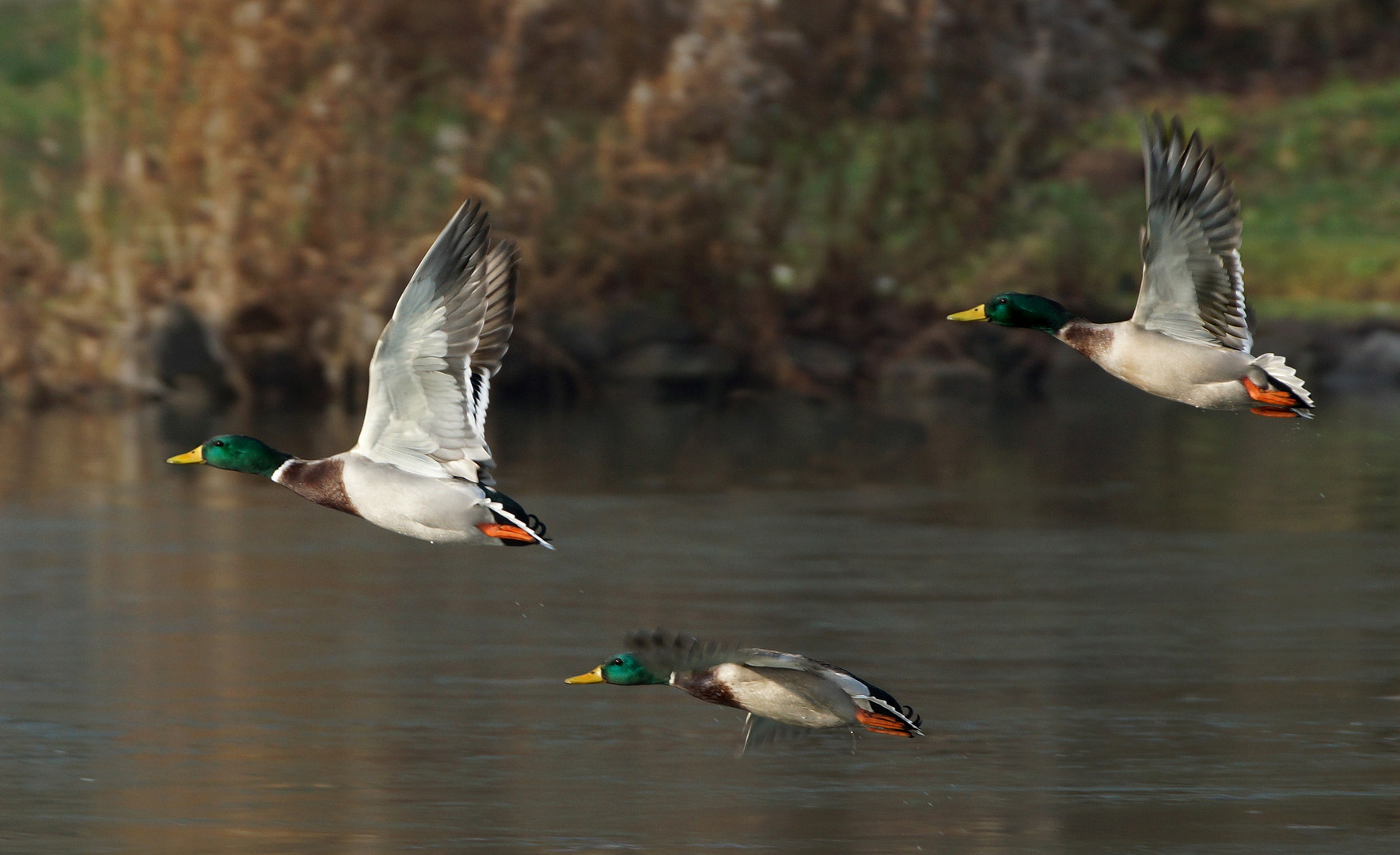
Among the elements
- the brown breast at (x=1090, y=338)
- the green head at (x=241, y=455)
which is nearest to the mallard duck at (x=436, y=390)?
the green head at (x=241, y=455)

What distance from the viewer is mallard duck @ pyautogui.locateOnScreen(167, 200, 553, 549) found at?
8961 mm

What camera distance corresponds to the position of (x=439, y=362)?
920cm

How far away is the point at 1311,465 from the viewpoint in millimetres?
19781

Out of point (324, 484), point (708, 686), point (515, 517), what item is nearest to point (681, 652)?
point (708, 686)

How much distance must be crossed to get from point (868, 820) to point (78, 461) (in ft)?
41.2

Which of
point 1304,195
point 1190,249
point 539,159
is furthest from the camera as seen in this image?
point 1304,195

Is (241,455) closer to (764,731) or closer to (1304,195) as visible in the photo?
(764,731)

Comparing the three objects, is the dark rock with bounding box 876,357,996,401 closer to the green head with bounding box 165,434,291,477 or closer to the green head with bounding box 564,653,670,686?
the green head with bounding box 165,434,291,477

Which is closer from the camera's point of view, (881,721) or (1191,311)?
(881,721)

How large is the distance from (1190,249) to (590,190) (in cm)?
1708

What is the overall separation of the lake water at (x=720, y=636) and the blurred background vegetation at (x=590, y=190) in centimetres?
348

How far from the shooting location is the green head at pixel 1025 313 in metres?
9.80

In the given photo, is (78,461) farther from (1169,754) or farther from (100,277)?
(1169,754)

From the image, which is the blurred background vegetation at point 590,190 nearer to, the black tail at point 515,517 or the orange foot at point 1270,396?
the black tail at point 515,517
